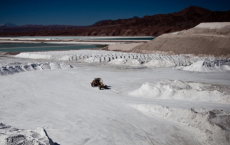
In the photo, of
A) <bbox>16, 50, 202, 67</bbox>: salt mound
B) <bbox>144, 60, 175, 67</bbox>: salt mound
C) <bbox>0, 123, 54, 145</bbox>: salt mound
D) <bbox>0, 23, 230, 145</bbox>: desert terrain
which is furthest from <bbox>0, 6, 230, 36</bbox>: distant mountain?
<bbox>0, 123, 54, 145</bbox>: salt mound

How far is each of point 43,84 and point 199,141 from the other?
1064 centimetres

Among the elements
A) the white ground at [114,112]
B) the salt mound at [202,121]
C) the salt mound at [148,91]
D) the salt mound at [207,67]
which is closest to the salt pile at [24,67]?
the white ground at [114,112]

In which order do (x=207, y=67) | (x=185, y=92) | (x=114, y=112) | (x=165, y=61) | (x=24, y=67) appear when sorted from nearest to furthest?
(x=114, y=112) < (x=185, y=92) < (x=207, y=67) < (x=24, y=67) < (x=165, y=61)

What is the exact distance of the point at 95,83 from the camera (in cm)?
1353

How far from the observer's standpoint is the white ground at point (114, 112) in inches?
283

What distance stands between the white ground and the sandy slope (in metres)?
12.6

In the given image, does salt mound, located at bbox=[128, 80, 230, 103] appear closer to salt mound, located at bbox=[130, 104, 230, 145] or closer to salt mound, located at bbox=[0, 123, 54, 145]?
salt mound, located at bbox=[130, 104, 230, 145]

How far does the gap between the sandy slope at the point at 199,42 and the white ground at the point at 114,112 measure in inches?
498

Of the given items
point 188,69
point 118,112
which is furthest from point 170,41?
point 118,112

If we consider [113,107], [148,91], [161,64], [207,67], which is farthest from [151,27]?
[113,107]

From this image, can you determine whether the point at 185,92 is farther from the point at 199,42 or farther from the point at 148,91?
the point at 199,42

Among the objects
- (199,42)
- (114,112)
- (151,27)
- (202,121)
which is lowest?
(114,112)

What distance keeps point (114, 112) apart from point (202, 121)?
3528 mm

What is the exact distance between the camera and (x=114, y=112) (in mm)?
9492
